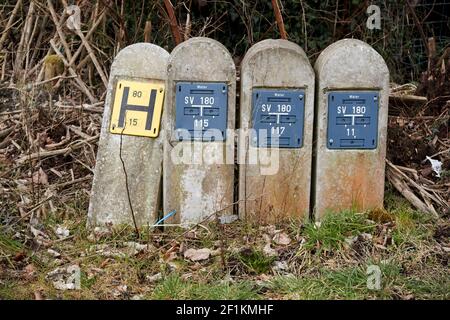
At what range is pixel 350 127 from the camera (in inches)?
220

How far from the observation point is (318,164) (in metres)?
5.62

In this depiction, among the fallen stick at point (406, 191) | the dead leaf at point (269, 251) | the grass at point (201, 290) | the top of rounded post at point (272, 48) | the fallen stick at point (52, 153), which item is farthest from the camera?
the fallen stick at point (52, 153)

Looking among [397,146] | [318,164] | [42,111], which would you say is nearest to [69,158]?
[42,111]

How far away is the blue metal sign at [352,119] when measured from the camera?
5559 millimetres

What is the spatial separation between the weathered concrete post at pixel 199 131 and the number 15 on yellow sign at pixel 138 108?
13cm

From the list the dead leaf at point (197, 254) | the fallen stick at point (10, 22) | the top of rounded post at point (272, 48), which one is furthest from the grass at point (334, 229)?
Answer: the fallen stick at point (10, 22)

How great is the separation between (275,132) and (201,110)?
→ 0.58 m

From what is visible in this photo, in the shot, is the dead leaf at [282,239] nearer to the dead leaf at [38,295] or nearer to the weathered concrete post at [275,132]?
the weathered concrete post at [275,132]

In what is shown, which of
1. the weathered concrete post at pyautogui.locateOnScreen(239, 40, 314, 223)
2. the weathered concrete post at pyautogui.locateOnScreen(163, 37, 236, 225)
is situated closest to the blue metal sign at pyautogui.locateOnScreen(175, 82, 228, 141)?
the weathered concrete post at pyautogui.locateOnScreen(163, 37, 236, 225)

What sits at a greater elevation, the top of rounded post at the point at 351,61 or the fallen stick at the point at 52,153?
the top of rounded post at the point at 351,61

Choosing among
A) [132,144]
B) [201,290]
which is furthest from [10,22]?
[201,290]

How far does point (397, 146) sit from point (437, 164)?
1.22ft

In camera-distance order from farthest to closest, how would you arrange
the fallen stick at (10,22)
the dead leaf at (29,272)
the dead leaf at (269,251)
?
the fallen stick at (10,22) → the dead leaf at (269,251) → the dead leaf at (29,272)
